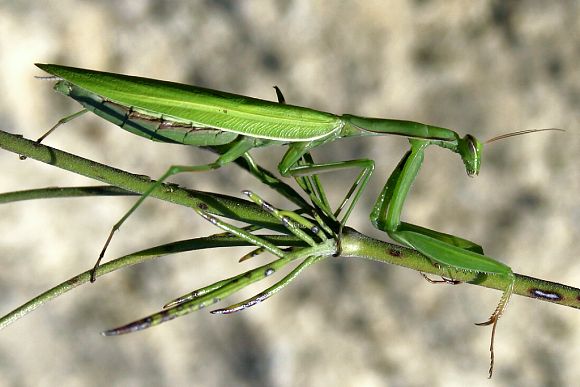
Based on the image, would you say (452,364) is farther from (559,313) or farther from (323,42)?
(323,42)

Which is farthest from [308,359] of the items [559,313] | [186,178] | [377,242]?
[377,242]

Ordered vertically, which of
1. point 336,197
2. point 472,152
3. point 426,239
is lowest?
point 426,239

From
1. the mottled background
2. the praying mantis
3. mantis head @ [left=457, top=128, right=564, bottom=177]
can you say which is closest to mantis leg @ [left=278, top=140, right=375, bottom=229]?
the praying mantis

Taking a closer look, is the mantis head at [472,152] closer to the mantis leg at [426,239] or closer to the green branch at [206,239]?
the mantis leg at [426,239]

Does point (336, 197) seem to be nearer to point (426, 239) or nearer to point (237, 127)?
point (237, 127)

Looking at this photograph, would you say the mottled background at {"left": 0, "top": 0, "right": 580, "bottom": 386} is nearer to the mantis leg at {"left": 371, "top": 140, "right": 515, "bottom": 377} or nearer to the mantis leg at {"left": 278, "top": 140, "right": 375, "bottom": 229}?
the mantis leg at {"left": 278, "top": 140, "right": 375, "bottom": 229}

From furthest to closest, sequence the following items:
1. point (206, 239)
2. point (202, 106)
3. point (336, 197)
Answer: point (336, 197) → point (202, 106) → point (206, 239)

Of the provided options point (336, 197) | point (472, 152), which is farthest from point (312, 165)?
point (336, 197)
